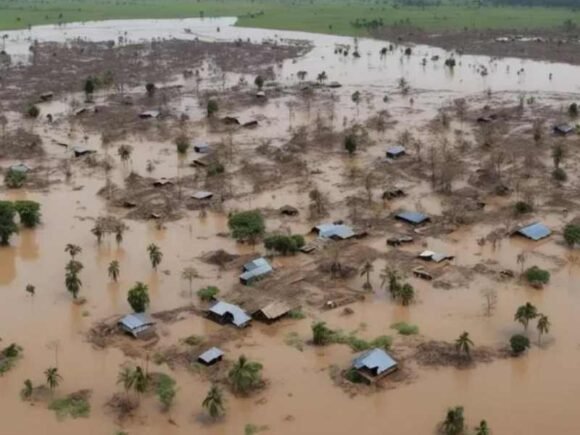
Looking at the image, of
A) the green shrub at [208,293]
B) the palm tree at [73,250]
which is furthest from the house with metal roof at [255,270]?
the palm tree at [73,250]

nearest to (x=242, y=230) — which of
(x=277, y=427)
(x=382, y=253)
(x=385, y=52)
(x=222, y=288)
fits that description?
(x=222, y=288)

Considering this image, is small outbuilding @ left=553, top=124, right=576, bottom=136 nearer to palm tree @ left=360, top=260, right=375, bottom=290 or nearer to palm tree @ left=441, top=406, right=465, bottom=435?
palm tree @ left=360, top=260, right=375, bottom=290

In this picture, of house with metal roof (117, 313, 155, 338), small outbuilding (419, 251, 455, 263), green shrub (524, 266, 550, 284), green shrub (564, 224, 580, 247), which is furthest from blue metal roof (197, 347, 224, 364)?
green shrub (564, 224, 580, 247)

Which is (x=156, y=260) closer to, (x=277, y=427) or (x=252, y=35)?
(x=277, y=427)

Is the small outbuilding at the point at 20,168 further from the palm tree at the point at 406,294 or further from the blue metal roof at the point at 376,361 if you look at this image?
the blue metal roof at the point at 376,361

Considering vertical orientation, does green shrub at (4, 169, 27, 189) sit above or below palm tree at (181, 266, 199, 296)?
above

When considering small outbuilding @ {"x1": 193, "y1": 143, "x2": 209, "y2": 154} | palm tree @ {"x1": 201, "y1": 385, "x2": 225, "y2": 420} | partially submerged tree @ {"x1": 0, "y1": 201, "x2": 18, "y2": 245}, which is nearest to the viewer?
palm tree @ {"x1": 201, "y1": 385, "x2": 225, "y2": 420}

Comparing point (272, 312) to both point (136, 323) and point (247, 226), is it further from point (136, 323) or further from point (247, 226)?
point (247, 226)
